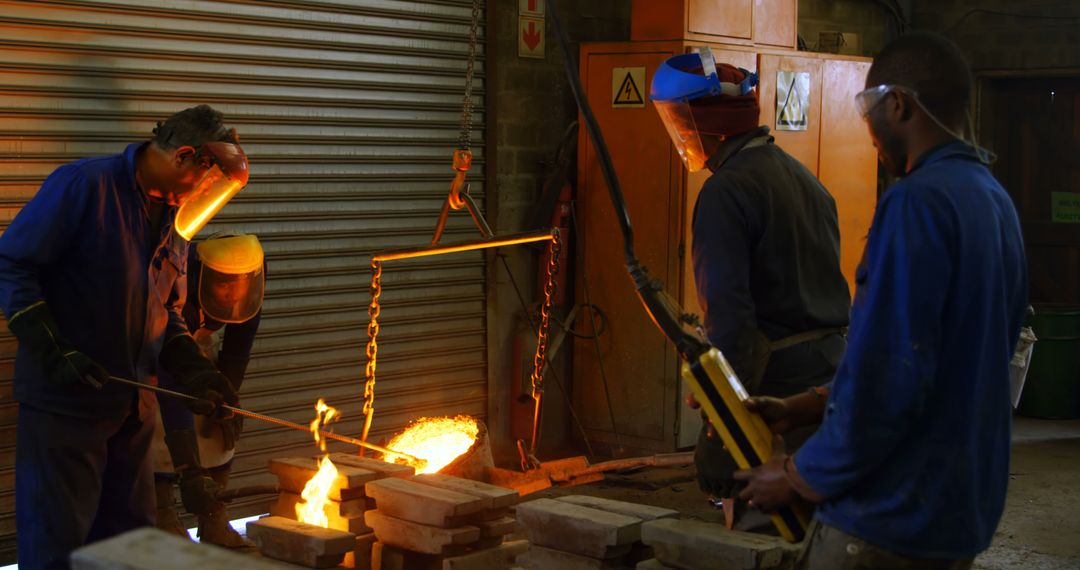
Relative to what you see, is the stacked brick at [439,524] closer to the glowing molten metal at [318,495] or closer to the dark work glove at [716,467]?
the glowing molten metal at [318,495]

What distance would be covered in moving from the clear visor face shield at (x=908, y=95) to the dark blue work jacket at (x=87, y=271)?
9.07 ft

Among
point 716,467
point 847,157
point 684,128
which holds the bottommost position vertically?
point 716,467

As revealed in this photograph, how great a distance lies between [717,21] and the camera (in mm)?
8164

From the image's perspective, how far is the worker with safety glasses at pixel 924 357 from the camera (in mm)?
2496

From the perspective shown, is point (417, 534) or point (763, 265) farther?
point (417, 534)

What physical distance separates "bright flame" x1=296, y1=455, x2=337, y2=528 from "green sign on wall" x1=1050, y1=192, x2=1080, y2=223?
8311 mm

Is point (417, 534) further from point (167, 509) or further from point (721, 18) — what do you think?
point (721, 18)

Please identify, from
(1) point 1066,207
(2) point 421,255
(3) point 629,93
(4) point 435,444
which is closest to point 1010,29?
(1) point 1066,207

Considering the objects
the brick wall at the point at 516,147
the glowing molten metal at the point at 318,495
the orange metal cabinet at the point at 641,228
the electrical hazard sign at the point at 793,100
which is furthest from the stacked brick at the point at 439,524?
the electrical hazard sign at the point at 793,100

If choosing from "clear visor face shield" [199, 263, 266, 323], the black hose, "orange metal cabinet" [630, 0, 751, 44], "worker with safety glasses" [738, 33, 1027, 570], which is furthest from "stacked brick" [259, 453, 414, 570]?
"orange metal cabinet" [630, 0, 751, 44]

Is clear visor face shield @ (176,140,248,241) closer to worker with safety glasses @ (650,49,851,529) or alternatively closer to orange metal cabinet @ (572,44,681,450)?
worker with safety glasses @ (650,49,851,529)

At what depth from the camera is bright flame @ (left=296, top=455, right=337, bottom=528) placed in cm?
460

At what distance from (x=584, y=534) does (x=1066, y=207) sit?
8291 millimetres

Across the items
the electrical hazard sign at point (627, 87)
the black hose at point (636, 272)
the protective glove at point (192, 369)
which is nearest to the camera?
the black hose at point (636, 272)
